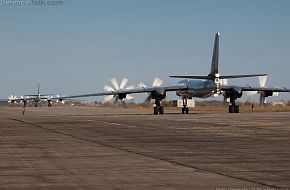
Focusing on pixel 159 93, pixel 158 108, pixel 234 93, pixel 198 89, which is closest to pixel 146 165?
pixel 159 93

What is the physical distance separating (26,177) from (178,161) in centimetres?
389

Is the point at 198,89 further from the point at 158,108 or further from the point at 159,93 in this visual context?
the point at 158,108

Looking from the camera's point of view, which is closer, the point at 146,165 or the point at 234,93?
the point at 146,165

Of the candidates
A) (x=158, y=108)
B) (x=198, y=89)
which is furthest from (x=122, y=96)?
(x=198, y=89)

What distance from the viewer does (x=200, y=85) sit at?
5462cm

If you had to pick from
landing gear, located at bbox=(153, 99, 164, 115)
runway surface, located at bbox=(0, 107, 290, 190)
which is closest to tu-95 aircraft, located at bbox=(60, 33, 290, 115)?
landing gear, located at bbox=(153, 99, 164, 115)

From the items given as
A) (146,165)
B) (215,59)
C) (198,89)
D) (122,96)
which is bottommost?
(146,165)

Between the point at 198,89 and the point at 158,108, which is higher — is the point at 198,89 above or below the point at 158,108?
above

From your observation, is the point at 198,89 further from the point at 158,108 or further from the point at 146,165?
the point at 146,165

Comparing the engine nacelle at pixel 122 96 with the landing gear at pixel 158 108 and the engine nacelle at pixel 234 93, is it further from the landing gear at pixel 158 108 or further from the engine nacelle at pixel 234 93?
the engine nacelle at pixel 234 93

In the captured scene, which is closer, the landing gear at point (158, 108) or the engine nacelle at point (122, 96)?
the landing gear at point (158, 108)

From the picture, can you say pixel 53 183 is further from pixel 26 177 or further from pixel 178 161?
pixel 178 161

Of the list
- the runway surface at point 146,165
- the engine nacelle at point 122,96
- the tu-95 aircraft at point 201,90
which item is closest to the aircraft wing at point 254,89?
the tu-95 aircraft at point 201,90

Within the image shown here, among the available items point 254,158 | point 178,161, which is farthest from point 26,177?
point 254,158
